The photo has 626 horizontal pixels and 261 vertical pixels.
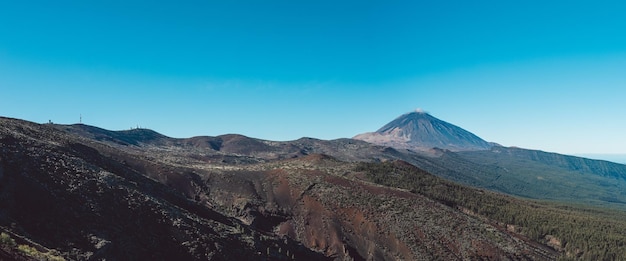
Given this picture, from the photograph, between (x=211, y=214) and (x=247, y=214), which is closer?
(x=211, y=214)

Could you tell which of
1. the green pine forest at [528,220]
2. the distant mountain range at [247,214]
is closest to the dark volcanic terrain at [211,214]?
the distant mountain range at [247,214]

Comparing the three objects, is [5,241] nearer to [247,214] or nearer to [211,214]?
[211,214]

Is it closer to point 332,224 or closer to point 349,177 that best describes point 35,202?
point 332,224

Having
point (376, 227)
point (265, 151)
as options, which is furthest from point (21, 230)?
point (265, 151)

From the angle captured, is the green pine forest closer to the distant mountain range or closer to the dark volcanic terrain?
the distant mountain range

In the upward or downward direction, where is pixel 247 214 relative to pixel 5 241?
downward

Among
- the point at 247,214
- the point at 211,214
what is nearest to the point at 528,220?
the point at 247,214

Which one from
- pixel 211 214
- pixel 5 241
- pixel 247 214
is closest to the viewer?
pixel 5 241

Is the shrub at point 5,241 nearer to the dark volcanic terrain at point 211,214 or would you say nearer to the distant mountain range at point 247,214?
the distant mountain range at point 247,214
